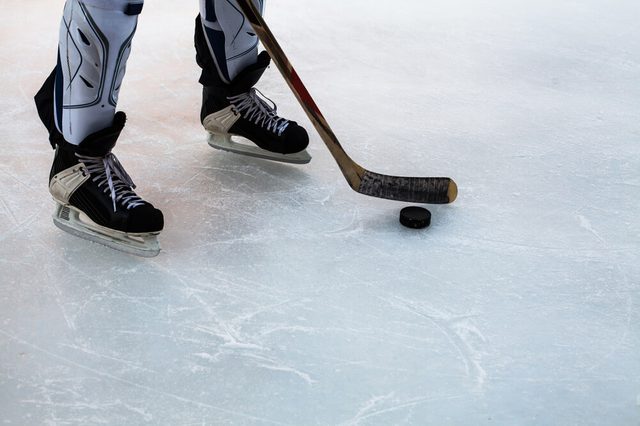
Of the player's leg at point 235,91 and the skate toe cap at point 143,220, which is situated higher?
the player's leg at point 235,91

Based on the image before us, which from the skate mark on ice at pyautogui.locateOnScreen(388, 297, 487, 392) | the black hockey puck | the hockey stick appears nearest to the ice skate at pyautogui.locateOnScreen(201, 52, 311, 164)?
the hockey stick

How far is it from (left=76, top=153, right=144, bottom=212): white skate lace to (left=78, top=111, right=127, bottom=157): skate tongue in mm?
25

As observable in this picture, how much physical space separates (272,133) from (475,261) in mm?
621

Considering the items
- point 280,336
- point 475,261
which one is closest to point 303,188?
point 475,261

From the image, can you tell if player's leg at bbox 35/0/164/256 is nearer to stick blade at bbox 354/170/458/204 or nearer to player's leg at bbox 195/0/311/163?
player's leg at bbox 195/0/311/163

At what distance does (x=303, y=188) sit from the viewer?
2.09 metres

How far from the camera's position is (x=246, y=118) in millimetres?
2199

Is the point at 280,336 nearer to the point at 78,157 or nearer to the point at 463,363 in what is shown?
the point at 463,363

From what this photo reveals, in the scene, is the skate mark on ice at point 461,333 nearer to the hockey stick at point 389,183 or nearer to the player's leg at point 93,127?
the hockey stick at point 389,183

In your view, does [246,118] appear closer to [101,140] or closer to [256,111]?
[256,111]

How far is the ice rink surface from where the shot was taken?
1400mm

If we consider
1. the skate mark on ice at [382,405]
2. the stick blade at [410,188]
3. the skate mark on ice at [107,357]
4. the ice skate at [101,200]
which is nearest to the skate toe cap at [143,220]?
the ice skate at [101,200]

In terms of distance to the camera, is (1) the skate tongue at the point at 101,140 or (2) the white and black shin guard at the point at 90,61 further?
(1) the skate tongue at the point at 101,140

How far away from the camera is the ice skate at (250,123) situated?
7.09ft
